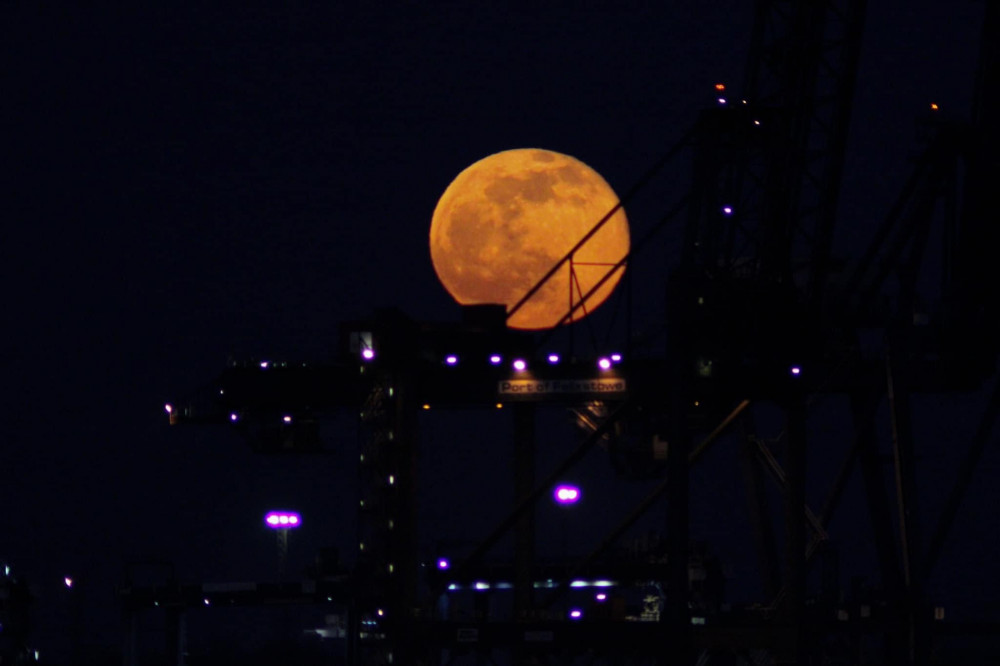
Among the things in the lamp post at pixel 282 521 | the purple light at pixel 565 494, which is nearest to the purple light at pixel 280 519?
the lamp post at pixel 282 521

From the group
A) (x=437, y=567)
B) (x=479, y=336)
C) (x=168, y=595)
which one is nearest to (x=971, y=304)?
(x=479, y=336)

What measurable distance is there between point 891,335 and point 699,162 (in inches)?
356

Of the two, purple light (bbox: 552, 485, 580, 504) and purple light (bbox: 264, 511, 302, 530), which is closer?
purple light (bbox: 552, 485, 580, 504)

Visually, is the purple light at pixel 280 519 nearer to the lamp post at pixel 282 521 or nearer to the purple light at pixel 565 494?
the lamp post at pixel 282 521

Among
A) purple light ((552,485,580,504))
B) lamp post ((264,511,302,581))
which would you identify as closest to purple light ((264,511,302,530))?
lamp post ((264,511,302,581))

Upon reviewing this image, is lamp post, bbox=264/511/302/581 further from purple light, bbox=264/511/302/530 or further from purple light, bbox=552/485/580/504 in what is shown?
purple light, bbox=552/485/580/504

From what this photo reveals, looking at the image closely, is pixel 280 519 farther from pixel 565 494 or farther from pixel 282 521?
pixel 565 494

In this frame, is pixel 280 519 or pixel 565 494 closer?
pixel 565 494

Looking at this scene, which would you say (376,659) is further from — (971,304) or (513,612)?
(971,304)

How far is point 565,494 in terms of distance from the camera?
239 ft

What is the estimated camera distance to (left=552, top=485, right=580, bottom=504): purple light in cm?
7250

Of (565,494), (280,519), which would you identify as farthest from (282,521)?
(565,494)

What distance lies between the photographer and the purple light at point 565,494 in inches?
2854

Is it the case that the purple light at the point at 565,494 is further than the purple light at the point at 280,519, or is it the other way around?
the purple light at the point at 280,519
